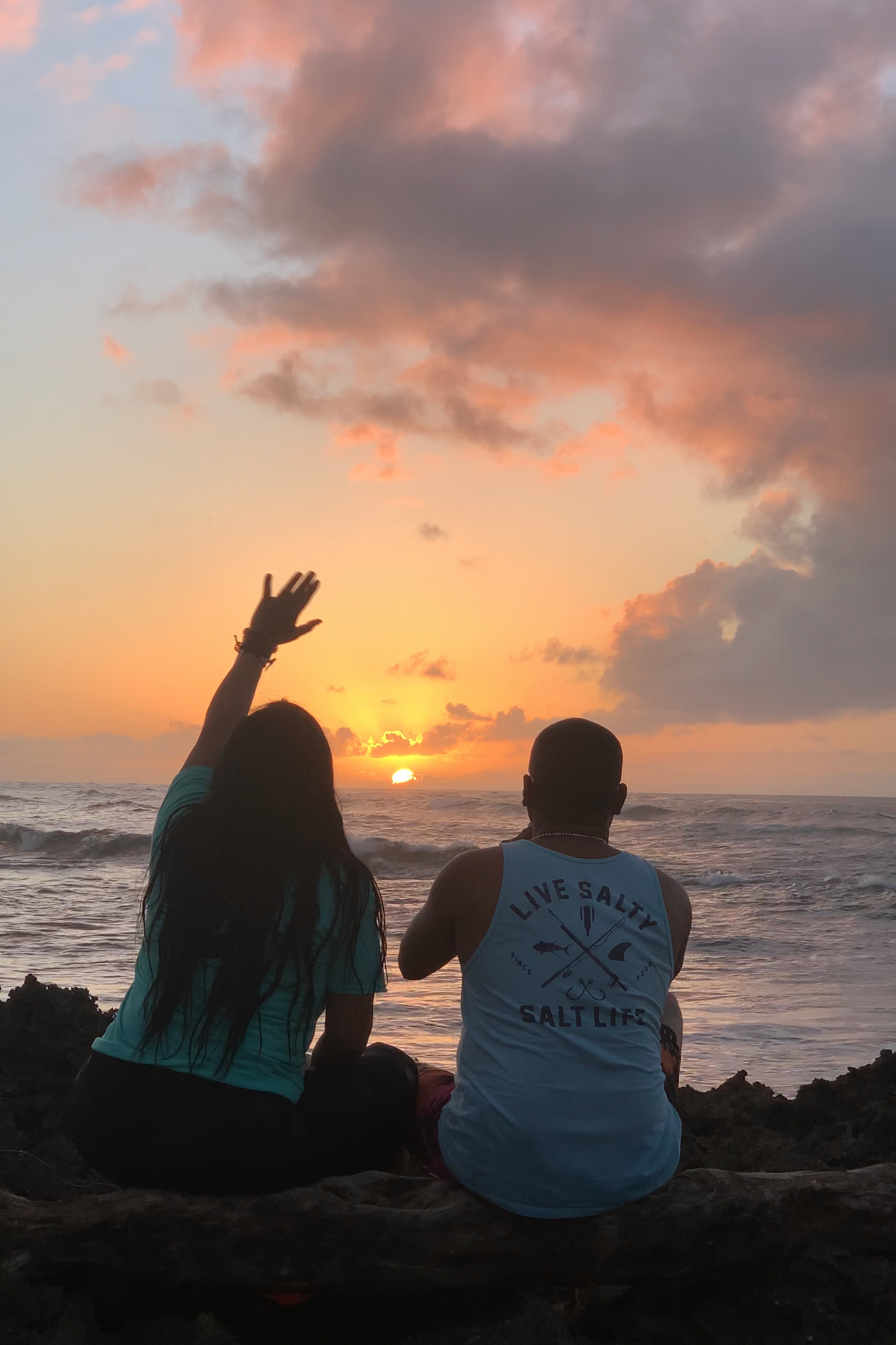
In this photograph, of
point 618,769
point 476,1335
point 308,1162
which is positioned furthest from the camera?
point 618,769

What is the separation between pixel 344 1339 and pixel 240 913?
3.56ft

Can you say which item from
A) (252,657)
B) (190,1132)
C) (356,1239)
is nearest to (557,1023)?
(356,1239)

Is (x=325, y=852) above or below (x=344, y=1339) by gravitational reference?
above

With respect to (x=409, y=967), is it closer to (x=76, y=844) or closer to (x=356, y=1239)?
(x=356, y=1239)

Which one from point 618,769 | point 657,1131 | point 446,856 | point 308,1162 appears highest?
point 618,769

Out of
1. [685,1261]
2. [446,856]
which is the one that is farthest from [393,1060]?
[446,856]

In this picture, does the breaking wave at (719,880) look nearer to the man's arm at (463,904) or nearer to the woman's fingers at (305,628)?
the woman's fingers at (305,628)

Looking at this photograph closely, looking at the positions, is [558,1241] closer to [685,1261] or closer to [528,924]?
[685,1261]

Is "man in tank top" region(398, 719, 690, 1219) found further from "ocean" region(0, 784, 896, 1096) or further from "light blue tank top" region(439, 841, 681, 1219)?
"ocean" region(0, 784, 896, 1096)

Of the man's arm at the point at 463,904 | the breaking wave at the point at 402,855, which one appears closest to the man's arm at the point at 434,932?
the man's arm at the point at 463,904

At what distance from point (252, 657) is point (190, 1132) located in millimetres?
1414

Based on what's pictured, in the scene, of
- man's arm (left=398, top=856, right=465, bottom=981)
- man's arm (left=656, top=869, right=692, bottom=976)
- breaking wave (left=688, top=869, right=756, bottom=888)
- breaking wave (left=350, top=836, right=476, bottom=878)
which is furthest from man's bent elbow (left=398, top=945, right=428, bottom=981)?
breaking wave (left=350, top=836, right=476, bottom=878)

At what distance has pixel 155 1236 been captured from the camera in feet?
7.64

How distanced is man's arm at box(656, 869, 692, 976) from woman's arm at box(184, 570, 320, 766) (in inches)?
50.6
